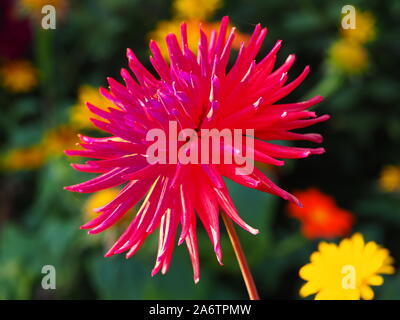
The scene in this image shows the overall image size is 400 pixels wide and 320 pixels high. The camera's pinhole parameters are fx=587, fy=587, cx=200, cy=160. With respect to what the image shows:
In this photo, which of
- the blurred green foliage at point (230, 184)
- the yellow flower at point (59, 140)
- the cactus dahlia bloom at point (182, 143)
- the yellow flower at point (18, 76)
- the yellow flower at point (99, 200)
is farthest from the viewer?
the yellow flower at point (18, 76)

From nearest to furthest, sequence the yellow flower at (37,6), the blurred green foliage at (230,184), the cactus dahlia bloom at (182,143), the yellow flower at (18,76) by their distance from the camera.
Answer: the cactus dahlia bloom at (182,143)
the blurred green foliage at (230,184)
the yellow flower at (37,6)
the yellow flower at (18,76)

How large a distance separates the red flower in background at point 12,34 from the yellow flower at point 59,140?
0.38 metres

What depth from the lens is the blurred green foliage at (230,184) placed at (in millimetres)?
1121

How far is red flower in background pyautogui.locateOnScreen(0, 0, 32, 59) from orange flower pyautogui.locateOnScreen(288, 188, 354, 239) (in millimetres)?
884

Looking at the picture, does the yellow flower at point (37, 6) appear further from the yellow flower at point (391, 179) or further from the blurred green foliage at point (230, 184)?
the yellow flower at point (391, 179)

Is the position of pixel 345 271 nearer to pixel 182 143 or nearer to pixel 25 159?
pixel 182 143

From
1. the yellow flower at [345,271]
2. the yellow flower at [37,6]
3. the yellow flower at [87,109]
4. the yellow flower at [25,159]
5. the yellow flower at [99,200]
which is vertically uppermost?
the yellow flower at [37,6]

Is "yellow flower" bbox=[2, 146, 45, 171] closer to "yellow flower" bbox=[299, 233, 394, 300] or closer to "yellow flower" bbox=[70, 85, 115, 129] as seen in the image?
"yellow flower" bbox=[70, 85, 115, 129]

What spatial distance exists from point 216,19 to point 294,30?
252mm

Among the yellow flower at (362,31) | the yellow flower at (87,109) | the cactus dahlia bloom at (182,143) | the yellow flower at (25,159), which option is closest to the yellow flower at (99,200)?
the yellow flower at (87,109)

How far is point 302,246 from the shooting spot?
1.23m

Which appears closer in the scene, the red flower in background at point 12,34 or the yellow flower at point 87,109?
the yellow flower at point 87,109

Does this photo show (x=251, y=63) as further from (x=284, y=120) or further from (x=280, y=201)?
(x=280, y=201)

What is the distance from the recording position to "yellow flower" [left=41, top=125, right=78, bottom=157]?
128 centimetres
